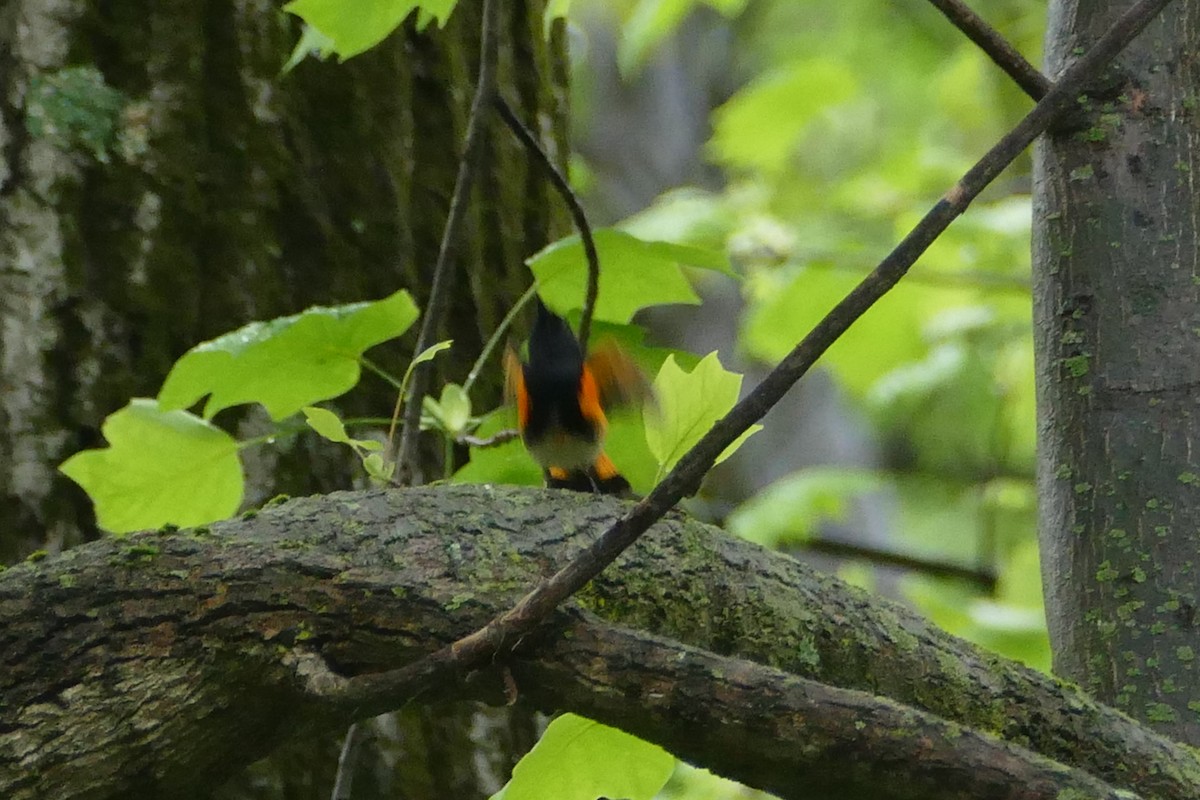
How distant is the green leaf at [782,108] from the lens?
3.53 metres

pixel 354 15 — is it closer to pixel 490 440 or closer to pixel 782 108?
pixel 490 440

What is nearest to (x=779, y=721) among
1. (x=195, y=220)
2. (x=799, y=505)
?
(x=195, y=220)

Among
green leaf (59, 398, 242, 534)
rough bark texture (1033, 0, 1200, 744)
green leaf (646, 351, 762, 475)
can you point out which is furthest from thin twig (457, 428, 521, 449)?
rough bark texture (1033, 0, 1200, 744)

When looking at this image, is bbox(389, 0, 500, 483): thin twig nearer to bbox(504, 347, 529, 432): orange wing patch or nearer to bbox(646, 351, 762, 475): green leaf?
bbox(504, 347, 529, 432): orange wing patch

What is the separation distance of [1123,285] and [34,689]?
40.2 inches

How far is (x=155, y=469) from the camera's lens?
1.23 metres


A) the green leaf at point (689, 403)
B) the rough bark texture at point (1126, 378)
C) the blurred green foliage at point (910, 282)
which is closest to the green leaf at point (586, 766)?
the green leaf at point (689, 403)

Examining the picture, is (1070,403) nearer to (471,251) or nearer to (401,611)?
(401,611)

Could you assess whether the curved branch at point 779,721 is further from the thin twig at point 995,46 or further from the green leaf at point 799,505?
the green leaf at point 799,505

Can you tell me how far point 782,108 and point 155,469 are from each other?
8.97 feet

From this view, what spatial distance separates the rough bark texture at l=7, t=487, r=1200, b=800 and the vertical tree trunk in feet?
2.26

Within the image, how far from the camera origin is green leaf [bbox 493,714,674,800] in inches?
39.8

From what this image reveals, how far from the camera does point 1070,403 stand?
1.25 meters

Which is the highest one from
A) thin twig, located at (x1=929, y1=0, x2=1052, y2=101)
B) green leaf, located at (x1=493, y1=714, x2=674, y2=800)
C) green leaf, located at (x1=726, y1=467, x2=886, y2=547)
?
thin twig, located at (x1=929, y1=0, x2=1052, y2=101)
